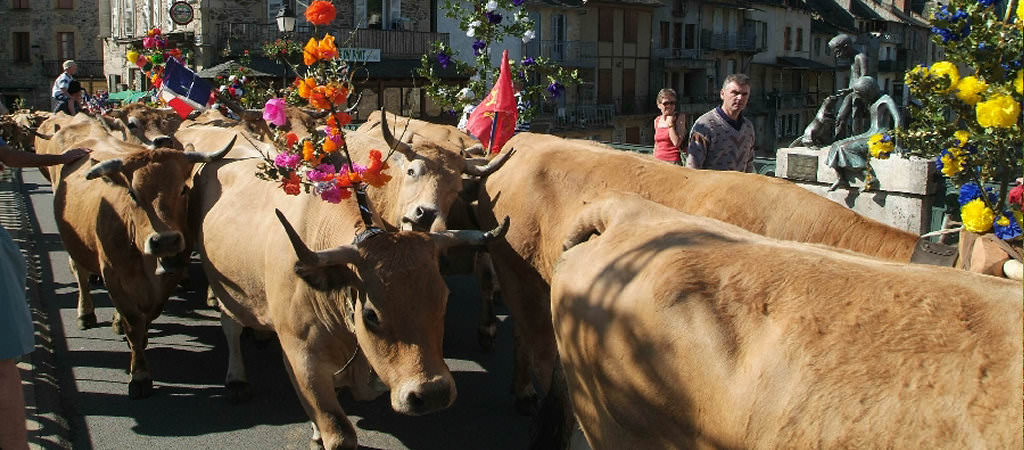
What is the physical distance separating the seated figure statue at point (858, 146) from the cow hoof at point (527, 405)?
2739 millimetres

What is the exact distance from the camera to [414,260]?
4.00 m

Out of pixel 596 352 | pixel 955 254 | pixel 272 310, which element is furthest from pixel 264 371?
pixel 955 254

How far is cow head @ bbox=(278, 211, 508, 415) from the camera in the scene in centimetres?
388

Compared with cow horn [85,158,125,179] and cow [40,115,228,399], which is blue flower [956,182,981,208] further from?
cow horn [85,158,125,179]

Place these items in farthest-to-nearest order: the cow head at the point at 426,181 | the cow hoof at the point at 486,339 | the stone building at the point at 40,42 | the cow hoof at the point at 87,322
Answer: the stone building at the point at 40,42, the cow hoof at the point at 87,322, the cow hoof at the point at 486,339, the cow head at the point at 426,181

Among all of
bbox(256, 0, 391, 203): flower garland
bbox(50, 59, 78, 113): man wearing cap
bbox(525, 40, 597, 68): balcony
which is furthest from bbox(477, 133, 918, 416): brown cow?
bbox(525, 40, 597, 68): balcony

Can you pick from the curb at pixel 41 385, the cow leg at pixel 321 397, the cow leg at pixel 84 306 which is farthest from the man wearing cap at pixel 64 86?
the cow leg at pixel 321 397

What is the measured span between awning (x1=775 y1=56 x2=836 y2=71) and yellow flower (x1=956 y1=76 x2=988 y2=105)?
179ft

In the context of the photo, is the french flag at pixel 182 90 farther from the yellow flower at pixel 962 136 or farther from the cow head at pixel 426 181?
the yellow flower at pixel 962 136

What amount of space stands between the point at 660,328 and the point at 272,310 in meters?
2.83

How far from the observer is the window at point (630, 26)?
4531 cm

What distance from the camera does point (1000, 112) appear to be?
301 cm

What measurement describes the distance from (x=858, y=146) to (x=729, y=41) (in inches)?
1879

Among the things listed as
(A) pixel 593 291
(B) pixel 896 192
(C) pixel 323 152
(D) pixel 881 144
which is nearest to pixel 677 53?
(B) pixel 896 192
